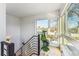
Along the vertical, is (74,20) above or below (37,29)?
above

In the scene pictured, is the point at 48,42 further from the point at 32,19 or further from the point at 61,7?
the point at 61,7

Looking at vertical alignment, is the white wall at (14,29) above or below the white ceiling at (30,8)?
below

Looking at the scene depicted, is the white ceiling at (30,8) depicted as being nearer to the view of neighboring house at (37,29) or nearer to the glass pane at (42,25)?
the view of neighboring house at (37,29)

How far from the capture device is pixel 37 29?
6.69ft

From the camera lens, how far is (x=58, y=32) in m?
1.98

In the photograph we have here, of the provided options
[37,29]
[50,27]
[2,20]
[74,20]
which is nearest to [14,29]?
[2,20]

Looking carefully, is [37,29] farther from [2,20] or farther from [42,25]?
[2,20]

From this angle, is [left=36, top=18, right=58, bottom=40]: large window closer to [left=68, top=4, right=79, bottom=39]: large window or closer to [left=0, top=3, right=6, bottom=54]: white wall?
[left=68, top=4, right=79, bottom=39]: large window

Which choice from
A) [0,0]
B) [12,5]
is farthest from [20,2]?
[0,0]

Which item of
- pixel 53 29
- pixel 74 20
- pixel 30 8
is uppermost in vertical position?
pixel 30 8

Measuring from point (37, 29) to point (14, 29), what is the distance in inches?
15.0

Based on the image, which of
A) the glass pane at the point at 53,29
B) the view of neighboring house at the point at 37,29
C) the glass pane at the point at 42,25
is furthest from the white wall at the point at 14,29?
the glass pane at the point at 53,29

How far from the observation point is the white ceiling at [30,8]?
195cm

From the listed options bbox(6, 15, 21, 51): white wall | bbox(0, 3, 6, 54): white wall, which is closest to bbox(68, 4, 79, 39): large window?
bbox(6, 15, 21, 51): white wall
